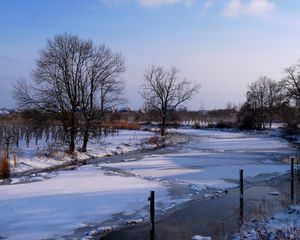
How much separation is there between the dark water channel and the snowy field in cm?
87

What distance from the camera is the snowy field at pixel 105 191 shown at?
12341 mm

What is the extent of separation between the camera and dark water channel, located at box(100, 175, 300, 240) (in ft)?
37.4

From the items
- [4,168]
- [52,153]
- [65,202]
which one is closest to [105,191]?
[65,202]

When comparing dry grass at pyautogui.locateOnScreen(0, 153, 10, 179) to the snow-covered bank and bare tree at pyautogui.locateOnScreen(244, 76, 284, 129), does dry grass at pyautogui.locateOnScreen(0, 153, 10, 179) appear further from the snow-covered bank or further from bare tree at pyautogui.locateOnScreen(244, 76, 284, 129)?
bare tree at pyautogui.locateOnScreen(244, 76, 284, 129)

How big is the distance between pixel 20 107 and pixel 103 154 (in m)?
7.07

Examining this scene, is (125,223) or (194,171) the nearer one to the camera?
(125,223)

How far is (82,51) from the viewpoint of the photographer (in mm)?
33875

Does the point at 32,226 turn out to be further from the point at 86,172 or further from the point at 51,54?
the point at 51,54

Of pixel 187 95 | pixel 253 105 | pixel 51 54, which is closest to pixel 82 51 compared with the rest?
pixel 51 54

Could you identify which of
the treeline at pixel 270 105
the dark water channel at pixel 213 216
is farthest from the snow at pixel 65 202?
the treeline at pixel 270 105

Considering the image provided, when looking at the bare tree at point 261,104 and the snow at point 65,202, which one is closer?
the snow at point 65,202

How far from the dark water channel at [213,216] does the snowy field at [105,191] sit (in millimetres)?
874

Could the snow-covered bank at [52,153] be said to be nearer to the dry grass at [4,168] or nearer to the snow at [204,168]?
the dry grass at [4,168]

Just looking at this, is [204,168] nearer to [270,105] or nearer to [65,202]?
[65,202]
